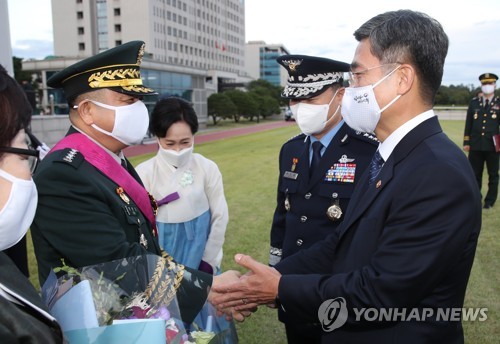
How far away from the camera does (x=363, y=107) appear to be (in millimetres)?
1968

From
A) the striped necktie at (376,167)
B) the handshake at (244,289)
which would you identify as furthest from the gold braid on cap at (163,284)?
the striped necktie at (376,167)

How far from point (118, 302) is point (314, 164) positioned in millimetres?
1766

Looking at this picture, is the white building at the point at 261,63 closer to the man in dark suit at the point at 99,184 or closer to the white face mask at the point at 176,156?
the white face mask at the point at 176,156

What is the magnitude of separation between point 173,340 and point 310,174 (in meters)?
1.68

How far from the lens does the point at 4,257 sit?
1441mm

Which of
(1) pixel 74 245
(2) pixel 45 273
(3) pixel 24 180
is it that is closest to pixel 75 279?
(3) pixel 24 180

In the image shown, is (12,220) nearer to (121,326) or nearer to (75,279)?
(75,279)

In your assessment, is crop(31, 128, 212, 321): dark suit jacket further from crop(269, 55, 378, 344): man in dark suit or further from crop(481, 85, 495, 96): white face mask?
crop(481, 85, 495, 96): white face mask

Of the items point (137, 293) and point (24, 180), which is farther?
point (137, 293)

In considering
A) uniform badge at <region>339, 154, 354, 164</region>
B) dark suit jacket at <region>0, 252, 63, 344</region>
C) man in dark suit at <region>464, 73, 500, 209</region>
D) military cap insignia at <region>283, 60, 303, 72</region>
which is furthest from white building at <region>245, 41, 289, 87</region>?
dark suit jacket at <region>0, 252, 63, 344</region>

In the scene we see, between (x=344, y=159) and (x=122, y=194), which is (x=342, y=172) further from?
(x=122, y=194)

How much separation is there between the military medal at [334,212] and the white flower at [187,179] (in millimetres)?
1182

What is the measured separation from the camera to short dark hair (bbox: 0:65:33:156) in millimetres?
1376

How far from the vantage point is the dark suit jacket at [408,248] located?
1527mm
